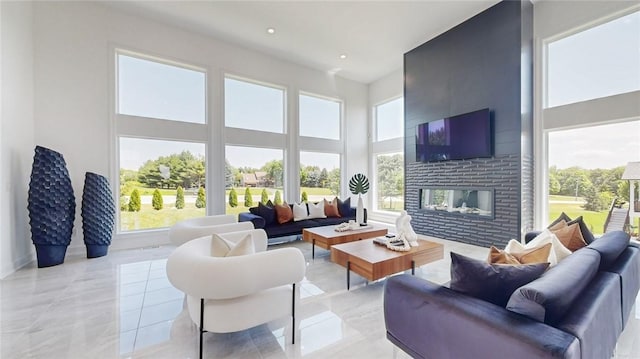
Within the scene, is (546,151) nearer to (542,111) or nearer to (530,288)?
(542,111)

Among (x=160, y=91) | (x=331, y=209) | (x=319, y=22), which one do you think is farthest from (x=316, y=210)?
(x=160, y=91)

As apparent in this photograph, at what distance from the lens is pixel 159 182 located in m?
5.02

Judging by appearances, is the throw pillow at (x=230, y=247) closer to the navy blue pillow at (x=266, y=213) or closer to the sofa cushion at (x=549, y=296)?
the sofa cushion at (x=549, y=296)

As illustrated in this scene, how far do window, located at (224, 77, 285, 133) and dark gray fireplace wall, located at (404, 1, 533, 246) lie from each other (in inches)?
136

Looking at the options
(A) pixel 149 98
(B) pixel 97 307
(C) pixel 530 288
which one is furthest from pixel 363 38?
(B) pixel 97 307

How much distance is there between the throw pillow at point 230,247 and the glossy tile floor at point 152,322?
2.21ft

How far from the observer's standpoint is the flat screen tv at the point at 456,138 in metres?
4.60

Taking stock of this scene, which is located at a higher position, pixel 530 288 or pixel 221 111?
pixel 221 111

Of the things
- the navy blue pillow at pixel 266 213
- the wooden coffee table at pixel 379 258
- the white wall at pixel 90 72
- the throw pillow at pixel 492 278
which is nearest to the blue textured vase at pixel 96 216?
the white wall at pixel 90 72

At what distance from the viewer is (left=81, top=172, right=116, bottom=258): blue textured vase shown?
4.00 meters

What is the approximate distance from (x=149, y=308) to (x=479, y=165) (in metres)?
5.40

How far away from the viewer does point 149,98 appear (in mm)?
4922

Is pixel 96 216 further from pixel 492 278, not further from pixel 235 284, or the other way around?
pixel 492 278

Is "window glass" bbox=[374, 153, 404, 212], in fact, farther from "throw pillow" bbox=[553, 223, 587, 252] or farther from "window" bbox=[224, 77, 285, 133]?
"throw pillow" bbox=[553, 223, 587, 252]
